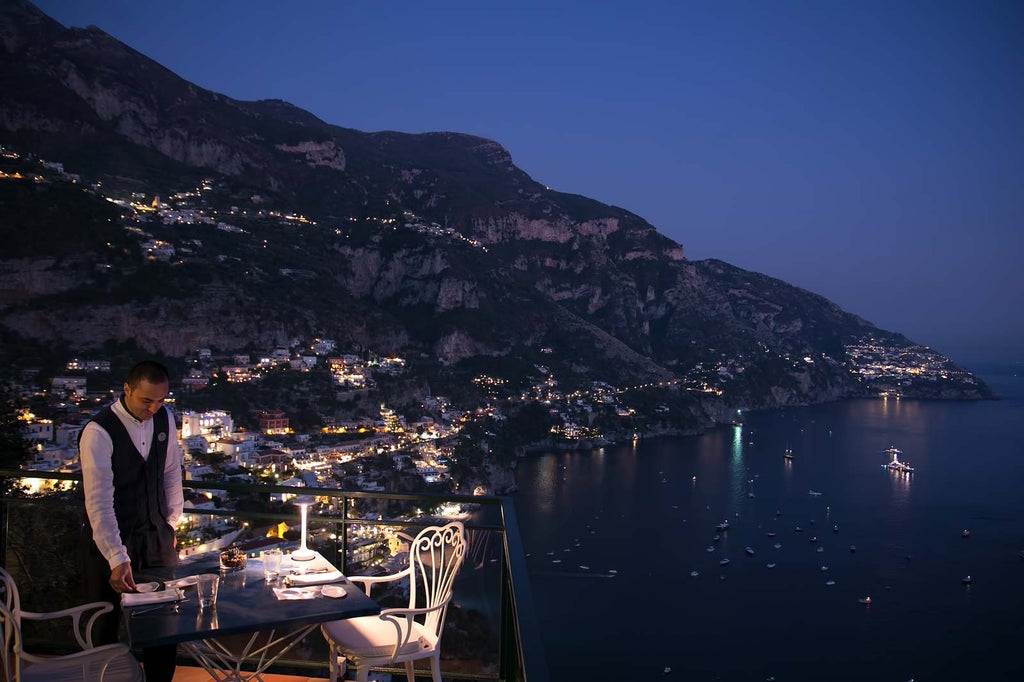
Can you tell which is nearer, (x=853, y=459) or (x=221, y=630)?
(x=221, y=630)

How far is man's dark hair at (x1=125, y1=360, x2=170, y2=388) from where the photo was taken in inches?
84.4

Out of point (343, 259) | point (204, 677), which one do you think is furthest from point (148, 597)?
point (343, 259)

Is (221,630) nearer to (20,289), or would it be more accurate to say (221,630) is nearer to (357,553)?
(357,553)

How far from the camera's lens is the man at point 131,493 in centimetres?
203

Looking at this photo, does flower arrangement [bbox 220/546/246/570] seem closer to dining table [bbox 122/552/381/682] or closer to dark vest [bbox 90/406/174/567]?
dining table [bbox 122/552/381/682]

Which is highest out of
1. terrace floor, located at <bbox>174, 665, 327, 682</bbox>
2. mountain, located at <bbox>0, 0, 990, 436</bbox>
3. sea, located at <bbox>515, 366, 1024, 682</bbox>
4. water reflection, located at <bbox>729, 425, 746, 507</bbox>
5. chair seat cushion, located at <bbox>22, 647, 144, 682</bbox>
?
mountain, located at <bbox>0, 0, 990, 436</bbox>

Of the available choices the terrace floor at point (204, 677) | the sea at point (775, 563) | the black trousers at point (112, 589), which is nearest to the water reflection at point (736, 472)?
the sea at point (775, 563)

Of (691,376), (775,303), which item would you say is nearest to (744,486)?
(691,376)

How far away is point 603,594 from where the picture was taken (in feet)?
75.6

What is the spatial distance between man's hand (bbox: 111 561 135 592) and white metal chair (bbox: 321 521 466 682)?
0.58m

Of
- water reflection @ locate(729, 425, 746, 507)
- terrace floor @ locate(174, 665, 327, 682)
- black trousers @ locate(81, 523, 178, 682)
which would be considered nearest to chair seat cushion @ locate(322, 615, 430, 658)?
black trousers @ locate(81, 523, 178, 682)

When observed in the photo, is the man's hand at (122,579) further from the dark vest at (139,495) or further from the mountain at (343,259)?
the mountain at (343,259)

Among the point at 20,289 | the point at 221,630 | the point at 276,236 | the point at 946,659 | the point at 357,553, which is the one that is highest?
the point at 276,236

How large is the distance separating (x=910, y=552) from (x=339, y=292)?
3425cm
